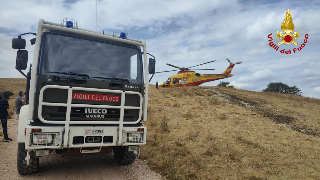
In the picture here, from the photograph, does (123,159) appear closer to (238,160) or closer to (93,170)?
(93,170)

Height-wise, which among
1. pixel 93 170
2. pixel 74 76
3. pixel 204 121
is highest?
pixel 74 76

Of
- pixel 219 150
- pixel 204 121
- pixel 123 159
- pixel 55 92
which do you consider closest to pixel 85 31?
pixel 55 92

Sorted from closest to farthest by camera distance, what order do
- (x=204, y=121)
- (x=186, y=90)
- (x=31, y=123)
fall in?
(x=31, y=123), (x=204, y=121), (x=186, y=90)

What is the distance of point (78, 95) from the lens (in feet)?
16.5

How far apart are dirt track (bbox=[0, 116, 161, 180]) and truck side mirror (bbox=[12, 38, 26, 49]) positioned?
115 inches

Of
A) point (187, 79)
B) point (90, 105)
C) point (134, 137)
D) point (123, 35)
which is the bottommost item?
point (134, 137)

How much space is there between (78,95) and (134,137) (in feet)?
5.27

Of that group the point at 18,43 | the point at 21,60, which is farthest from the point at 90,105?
the point at 18,43

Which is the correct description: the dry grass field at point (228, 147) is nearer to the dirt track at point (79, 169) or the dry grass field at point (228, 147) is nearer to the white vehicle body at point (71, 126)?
the dirt track at point (79, 169)

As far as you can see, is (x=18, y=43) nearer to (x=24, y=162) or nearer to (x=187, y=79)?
(x=24, y=162)

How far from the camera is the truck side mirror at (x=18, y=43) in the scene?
513 centimetres

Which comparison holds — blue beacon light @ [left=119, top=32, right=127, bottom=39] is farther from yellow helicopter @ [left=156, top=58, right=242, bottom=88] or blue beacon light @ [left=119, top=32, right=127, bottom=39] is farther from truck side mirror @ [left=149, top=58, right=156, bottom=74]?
yellow helicopter @ [left=156, top=58, right=242, bottom=88]

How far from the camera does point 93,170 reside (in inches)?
238

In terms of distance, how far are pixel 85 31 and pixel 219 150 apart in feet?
18.0
